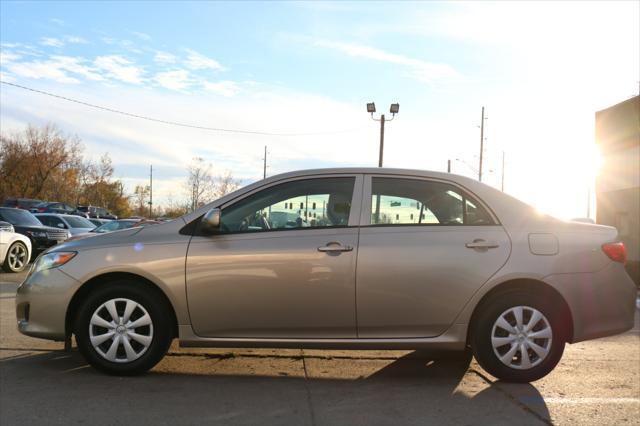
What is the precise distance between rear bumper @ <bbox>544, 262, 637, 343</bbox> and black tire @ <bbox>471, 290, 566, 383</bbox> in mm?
160

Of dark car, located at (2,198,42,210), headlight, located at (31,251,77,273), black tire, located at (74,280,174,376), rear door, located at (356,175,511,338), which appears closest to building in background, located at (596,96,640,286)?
rear door, located at (356,175,511,338)

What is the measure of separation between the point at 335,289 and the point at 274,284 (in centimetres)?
47

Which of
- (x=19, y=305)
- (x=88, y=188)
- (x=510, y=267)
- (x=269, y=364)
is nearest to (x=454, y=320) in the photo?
(x=510, y=267)

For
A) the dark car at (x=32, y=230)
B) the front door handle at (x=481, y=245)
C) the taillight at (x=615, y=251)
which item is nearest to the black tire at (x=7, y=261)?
the dark car at (x=32, y=230)

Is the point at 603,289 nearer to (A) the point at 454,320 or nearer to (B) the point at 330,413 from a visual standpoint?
(A) the point at 454,320

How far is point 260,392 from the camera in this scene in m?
4.25

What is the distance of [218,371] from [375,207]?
188 centimetres

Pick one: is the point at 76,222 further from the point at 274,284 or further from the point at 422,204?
the point at 422,204

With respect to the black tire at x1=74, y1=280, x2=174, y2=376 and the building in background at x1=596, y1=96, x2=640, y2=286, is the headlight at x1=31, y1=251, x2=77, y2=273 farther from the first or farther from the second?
the building in background at x1=596, y1=96, x2=640, y2=286

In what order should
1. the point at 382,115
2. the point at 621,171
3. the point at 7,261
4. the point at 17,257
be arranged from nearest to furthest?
the point at 7,261 → the point at 17,257 → the point at 621,171 → the point at 382,115

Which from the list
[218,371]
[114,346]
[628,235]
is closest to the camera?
[114,346]

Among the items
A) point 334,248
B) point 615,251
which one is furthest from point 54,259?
point 615,251

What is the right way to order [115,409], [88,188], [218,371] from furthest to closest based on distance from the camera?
[88,188] < [218,371] < [115,409]

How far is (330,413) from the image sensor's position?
151 inches
